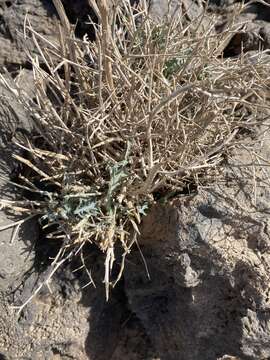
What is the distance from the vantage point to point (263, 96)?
4.77 feet

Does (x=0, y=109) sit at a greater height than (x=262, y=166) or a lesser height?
greater

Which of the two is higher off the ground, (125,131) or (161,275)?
(125,131)

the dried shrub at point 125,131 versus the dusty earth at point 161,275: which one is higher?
the dried shrub at point 125,131

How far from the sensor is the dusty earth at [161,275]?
51.6 inches

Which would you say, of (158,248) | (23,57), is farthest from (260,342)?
(23,57)

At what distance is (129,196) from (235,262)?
0.35m

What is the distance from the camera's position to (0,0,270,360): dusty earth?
1.31m

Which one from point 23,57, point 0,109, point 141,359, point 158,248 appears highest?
point 23,57

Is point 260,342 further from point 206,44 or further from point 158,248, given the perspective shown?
point 206,44

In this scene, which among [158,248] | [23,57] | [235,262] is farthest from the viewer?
[23,57]

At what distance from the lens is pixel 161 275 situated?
1456 millimetres

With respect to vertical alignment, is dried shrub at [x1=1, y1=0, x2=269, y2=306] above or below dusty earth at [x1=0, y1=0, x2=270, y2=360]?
above

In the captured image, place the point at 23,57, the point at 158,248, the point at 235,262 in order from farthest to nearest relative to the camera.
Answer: the point at 23,57
the point at 158,248
the point at 235,262

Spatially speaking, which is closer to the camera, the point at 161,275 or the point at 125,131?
the point at 125,131
